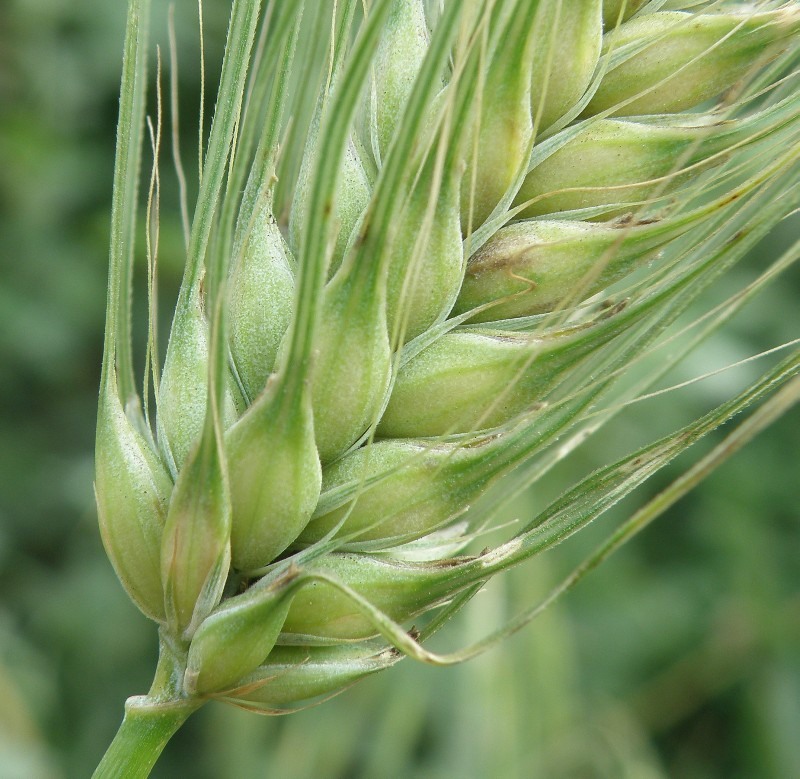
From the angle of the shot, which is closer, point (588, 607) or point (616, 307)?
point (616, 307)

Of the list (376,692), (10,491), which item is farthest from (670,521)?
(10,491)

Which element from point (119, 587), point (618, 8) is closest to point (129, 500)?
point (618, 8)

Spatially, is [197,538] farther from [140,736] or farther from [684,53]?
[684,53]

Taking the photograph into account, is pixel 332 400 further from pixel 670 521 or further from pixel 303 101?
pixel 670 521

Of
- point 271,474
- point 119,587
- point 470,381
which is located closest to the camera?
point 271,474

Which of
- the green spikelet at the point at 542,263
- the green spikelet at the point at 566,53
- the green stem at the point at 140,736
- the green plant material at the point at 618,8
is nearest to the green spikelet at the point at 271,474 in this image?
the green stem at the point at 140,736

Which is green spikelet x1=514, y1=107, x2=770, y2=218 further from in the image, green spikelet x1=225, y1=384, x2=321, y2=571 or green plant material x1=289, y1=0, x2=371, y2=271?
green spikelet x1=225, y1=384, x2=321, y2=571

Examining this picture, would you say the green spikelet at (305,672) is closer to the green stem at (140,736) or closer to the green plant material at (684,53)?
the green stem at (140,736)
